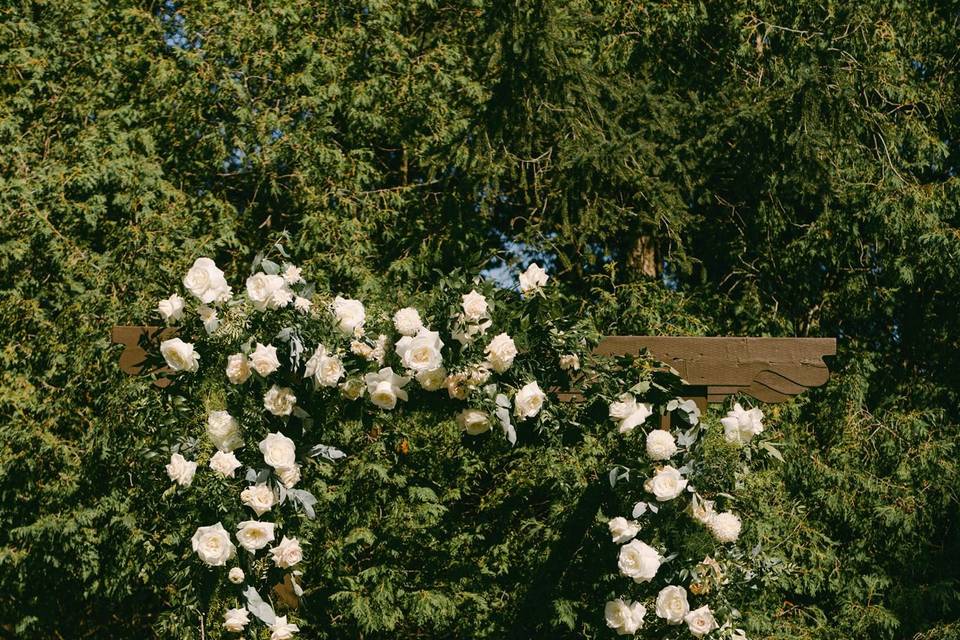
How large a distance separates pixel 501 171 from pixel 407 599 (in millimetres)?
2232

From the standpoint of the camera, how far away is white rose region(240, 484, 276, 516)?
9.29 ft

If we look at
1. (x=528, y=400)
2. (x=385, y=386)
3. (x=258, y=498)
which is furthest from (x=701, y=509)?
(x=258, y=498)

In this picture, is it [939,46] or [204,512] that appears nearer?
[204,512]

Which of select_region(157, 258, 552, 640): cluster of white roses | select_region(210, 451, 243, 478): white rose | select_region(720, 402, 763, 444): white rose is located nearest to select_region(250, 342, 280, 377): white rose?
select_region(157, 258, 552, 640): cluster of white roses

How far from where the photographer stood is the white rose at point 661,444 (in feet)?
9.91

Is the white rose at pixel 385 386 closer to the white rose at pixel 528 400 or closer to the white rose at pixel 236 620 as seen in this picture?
the white rose at pixel 528 400

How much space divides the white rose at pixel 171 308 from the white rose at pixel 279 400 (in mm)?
412

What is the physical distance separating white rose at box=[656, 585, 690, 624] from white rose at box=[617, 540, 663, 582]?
0.28 ft

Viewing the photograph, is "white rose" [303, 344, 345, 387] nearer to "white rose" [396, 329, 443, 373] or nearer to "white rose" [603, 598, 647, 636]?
"white rose" [396, 329, 443, 373]

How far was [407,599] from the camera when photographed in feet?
14.9

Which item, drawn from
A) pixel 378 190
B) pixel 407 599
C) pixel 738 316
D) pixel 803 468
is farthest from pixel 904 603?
pixel 378 190

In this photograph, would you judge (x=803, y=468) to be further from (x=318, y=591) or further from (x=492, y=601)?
(x=318, y=591)

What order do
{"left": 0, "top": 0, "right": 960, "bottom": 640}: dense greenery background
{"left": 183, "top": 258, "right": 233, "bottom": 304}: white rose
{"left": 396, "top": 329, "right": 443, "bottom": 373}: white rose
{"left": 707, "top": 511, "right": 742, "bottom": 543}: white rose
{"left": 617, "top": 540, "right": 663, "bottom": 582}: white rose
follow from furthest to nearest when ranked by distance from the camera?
{"left": 0, "top": 0, "right": 960, "bottom": 640}: dense greenery background → {"left": 707, "top": 511, "right": 742, "bottom": 543}: white rose → {"left": 617, "top": 540, "right": 663, "bottom": 582}: white rose → {"left": 183, "top": 258, "right": 233, "bottom": 304}: white rose → {"left": 396, "top": 329, "right": 443, "bottom": 373}: white rose

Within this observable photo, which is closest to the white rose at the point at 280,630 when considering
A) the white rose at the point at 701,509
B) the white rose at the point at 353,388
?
the white rose at the point at 353,388
